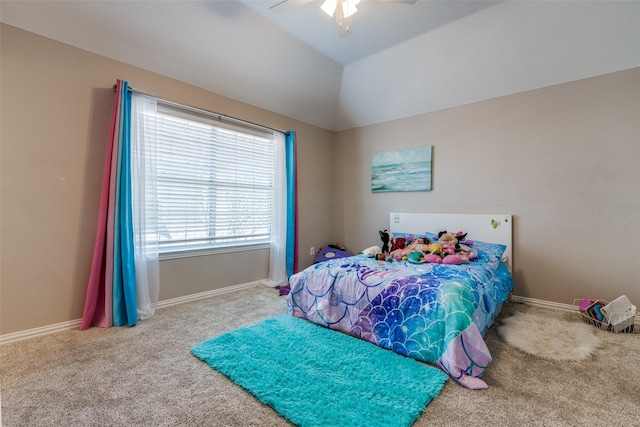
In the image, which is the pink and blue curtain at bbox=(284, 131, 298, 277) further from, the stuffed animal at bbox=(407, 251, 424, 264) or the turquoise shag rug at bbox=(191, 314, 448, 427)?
the stuffed animal at bbox=(407, 251, 424, 264)

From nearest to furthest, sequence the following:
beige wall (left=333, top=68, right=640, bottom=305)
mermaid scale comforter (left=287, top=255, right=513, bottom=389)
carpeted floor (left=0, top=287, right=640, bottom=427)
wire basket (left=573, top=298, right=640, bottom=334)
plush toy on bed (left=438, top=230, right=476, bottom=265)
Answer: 1. carpeted floor (left=0, top=287, right=640, bottom=427)
2. mermaid scale comforter (left=287, top=255, right=513, bottom=389)
3. wire basket (left=573, top=298, right=640, bottom=334)
4. plush toy on bed (left=438, top=230, right=476, bottom=265)
5. beige wall (left=333, top=68, right=640, bottom=305)

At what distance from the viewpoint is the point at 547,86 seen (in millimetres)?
2869

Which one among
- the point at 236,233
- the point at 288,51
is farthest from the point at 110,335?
the point at 288,51

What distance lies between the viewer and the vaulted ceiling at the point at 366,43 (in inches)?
88.9

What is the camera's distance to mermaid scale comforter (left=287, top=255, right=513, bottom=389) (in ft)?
5.31

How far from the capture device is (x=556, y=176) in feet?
9.29

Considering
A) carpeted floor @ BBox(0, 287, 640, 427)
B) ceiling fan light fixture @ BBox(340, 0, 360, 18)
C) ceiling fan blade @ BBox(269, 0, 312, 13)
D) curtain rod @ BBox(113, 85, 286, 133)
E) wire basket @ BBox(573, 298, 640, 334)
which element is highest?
ceiling fan blade @ BBox(269, 0, 312, 13)

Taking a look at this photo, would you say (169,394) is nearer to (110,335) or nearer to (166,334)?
(166,334)

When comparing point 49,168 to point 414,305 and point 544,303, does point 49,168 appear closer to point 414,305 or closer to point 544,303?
point 414,305

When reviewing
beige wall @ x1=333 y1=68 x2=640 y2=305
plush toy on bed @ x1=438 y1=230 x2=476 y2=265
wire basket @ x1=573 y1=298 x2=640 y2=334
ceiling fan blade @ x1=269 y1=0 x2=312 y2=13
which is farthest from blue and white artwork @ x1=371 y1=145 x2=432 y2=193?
ceiling fan blade @ x1=269 y1=0 x2=312 y2=13

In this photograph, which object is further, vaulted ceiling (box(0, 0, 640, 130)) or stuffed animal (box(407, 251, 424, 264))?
stuffed animal (box(407, 251, 424, 264))

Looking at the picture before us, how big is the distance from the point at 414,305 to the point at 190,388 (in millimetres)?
1399

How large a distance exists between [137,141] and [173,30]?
1.02 meters

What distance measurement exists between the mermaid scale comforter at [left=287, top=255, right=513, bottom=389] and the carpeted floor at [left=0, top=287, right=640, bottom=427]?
0.21 metres
